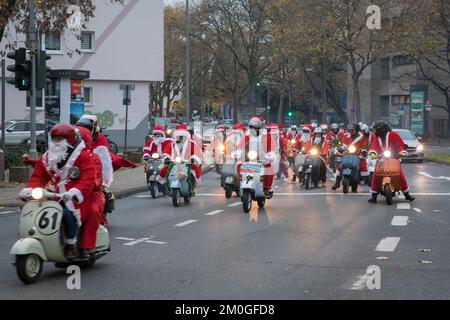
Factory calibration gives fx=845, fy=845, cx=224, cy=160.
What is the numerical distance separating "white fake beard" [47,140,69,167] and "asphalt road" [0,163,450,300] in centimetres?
119

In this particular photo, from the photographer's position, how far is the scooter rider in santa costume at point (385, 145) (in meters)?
17.2

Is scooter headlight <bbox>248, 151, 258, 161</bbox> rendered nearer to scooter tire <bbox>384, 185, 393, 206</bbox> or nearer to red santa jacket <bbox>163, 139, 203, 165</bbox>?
red santa jacket <bbox>163, 139, 203, 165</bbox>

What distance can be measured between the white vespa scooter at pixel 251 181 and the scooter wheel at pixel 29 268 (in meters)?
7.29

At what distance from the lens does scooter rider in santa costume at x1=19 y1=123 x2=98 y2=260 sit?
8.45 m

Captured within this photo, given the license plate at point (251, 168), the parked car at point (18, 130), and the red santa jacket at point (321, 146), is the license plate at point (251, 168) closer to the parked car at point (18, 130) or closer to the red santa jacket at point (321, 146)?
the red santa jacket at point (321, 146)

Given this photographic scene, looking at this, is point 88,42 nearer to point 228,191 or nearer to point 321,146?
point 321,146

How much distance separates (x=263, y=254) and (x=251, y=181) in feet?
17.0

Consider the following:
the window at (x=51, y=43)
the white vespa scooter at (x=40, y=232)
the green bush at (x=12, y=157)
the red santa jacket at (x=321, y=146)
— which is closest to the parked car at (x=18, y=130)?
the window at (x=51, y=43)

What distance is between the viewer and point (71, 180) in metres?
8.70

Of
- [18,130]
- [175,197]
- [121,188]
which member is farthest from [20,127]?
[175,197]

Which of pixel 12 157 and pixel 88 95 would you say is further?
pixel 88 95

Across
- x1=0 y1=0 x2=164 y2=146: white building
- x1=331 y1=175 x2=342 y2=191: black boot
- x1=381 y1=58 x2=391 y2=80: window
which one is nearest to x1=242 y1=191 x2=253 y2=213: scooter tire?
A: x1=331 y1=175 x2=342 y2=191: black boot
